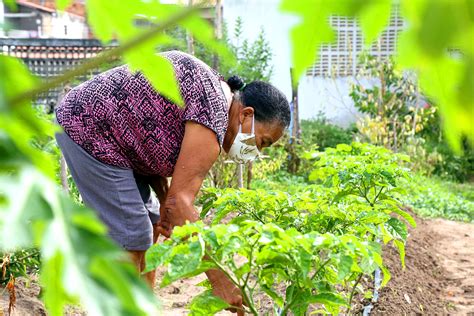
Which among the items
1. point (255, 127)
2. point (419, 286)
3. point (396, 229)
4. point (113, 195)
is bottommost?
point (419, 286)

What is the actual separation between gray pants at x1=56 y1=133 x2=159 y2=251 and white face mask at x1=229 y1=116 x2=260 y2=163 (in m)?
0.51

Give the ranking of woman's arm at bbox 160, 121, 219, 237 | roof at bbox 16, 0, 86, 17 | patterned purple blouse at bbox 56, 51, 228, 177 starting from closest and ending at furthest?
roof at bbox 16, 0, 86, 17 → woman's arm at bbox 160, 121, 219, 237 → patterned purple blouse at bbox 56, 51, 228, 177

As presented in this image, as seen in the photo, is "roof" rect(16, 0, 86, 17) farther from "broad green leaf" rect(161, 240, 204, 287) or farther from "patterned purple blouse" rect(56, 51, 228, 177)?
"broad green leaf" rect(161, 240, 204, 287)

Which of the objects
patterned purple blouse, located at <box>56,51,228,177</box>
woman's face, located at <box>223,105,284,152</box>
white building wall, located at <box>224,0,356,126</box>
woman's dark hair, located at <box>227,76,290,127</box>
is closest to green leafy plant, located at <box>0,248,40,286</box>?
patterned purple blouse, located at <box>56,51,228,177</box>

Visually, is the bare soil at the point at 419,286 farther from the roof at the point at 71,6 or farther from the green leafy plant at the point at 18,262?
the roof at the point at 71,6

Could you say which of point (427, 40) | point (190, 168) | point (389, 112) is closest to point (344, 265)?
point (190, 168)

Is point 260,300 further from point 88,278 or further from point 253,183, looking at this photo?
point 253,183

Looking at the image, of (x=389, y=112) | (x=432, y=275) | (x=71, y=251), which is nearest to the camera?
(x=71, y=251)

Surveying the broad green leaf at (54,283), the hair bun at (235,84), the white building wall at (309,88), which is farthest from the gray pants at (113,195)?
the white building wall at (309,88)

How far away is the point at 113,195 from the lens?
3.97 m

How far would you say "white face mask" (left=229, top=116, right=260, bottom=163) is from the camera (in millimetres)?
4027

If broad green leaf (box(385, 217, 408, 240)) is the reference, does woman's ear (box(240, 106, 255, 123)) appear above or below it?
above

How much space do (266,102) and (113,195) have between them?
832mm

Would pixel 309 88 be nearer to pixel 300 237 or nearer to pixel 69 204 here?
pixel 300 237
